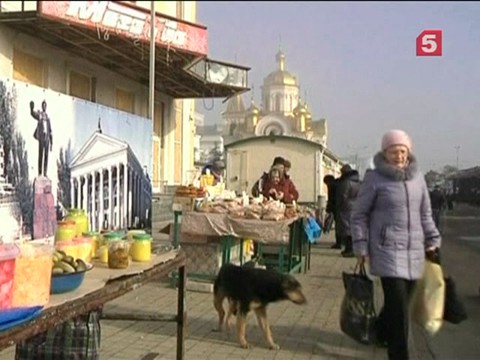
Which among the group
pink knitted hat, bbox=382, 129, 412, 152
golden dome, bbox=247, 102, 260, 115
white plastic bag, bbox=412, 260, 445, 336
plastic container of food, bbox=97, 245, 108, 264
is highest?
golden dome, bbox=247, 102, 260, 115

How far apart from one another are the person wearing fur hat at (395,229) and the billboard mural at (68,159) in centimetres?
276

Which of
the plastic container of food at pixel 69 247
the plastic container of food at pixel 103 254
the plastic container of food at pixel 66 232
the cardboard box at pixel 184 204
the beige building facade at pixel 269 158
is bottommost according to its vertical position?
the plastic container of food at pixel 103 254

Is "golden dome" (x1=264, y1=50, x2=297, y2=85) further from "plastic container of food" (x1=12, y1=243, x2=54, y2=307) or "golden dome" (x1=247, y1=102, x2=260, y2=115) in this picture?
"golden dome" (x1=247, y1=102, x2=260, y2=115)

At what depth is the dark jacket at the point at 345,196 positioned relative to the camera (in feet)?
37.8

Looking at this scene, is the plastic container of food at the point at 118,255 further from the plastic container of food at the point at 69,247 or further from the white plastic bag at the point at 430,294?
the white plastic bag at the point at 430,294

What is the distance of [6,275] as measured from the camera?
235cm

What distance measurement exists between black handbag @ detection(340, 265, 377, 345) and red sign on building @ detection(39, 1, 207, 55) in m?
7.48

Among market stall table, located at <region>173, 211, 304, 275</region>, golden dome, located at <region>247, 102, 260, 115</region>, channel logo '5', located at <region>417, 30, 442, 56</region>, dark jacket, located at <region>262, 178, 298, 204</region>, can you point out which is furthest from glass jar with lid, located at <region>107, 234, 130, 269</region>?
golden dome, located at <region>247, 102, 260, 115</region>

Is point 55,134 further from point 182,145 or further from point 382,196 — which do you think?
point 182,145

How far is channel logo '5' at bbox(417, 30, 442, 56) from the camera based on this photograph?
507 centimetres

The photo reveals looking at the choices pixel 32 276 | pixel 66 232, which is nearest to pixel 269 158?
pixel 66 232

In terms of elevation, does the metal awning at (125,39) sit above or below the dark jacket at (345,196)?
above

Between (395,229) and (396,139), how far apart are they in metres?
0.62

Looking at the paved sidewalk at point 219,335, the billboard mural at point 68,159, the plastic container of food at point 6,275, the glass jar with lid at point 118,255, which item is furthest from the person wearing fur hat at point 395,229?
the billboard mural at point 68,159
